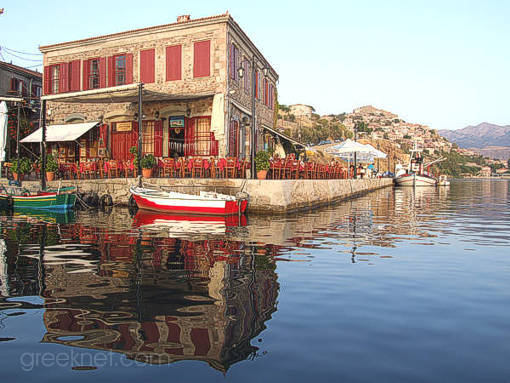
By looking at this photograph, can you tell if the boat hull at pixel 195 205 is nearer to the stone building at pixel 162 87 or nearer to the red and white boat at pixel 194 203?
the red and white boat at pixel 194 203

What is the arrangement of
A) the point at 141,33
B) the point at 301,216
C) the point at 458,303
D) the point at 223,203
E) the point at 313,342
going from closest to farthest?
the point at 313,342, the point at 458,303, the point at 223,203, the point at 301,216, the point at 141,33

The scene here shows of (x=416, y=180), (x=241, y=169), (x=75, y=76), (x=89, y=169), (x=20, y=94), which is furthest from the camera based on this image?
(x=416, y=180)

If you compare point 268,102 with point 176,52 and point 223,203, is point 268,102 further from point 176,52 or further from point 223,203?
point 223,203

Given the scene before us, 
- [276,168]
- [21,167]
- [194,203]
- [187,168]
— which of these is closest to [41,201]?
[21,167]

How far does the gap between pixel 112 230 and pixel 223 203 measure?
13.5 feet

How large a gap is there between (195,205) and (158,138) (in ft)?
25.4

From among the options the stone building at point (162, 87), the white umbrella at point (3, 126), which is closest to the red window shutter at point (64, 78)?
the stone building at point (162, 87)

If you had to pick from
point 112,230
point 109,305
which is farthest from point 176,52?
point 109,305

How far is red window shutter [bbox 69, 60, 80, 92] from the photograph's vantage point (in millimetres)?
22016

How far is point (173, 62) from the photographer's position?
19.5m

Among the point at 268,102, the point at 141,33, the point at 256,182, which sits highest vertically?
the point at 141,33

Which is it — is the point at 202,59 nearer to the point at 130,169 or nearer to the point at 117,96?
the point at 117,96

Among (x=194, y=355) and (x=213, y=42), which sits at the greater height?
(x=213, y=42)

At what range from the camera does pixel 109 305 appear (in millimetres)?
4270
